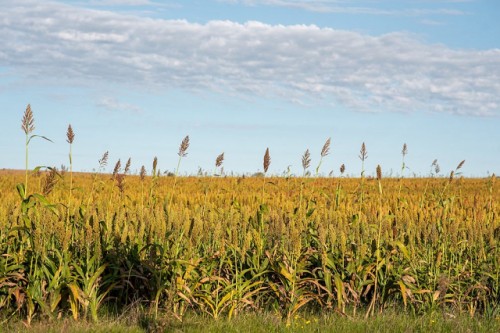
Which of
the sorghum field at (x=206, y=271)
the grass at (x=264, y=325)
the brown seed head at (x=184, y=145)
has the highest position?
the brown seed head at (x=184, y=145)

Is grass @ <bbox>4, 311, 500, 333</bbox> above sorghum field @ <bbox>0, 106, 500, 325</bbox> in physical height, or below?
below

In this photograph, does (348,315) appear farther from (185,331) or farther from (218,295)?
(185,331)

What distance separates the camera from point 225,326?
647cm

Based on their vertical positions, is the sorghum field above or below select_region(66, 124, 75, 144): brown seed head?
below

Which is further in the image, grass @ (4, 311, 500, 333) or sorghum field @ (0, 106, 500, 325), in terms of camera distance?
sorghum field @ (0, 106, 500, 325)

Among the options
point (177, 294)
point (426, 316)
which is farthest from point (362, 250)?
Result: point (177, 294)

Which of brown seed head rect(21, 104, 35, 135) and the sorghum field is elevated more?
brown seed head rect(21, 104, 35, 135)

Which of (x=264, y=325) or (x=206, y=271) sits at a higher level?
(x=206, y=271)

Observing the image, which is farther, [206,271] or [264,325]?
[206,271]

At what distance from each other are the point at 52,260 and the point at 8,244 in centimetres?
67

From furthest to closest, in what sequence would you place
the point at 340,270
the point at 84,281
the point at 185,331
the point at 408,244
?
the point at 408,244 → the point at 340,270 → the point at 84,281 → the point at 185,331

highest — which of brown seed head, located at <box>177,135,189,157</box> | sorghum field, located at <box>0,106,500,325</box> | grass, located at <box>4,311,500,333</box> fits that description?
brown seed head, located at <box>177,135,189,157</box>

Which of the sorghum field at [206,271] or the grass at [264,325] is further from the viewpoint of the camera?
the sorghum field at [206,271]

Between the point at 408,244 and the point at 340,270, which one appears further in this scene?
the point at 408,244
